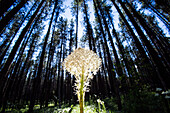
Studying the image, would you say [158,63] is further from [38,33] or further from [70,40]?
[38,33]

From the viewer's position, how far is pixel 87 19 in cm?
1305

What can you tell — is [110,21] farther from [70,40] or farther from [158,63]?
[158,63]

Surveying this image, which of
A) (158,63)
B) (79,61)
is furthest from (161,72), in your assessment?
(79,61)

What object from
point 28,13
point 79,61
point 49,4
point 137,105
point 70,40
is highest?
point 49,4

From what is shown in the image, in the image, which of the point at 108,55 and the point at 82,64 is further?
the point at 108,55

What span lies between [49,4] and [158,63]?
51.7ft

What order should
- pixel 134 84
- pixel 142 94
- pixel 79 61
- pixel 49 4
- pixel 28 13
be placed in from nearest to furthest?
pixel 79 61 < pixel 142 94 < pixel 134 84 < pixel 28 13 < pixel 49 4

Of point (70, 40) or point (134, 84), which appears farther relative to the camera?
point (70, 40)

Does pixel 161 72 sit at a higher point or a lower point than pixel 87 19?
lower

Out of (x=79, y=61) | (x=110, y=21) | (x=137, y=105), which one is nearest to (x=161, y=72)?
(x=137, y=105)

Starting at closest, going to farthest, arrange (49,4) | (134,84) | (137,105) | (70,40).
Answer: (137,105) → (134,84) → (49,4) → (70,40)

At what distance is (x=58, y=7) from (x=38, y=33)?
24.2 feet

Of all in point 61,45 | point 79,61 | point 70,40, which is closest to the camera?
point 79,61

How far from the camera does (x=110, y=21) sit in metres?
13.1
